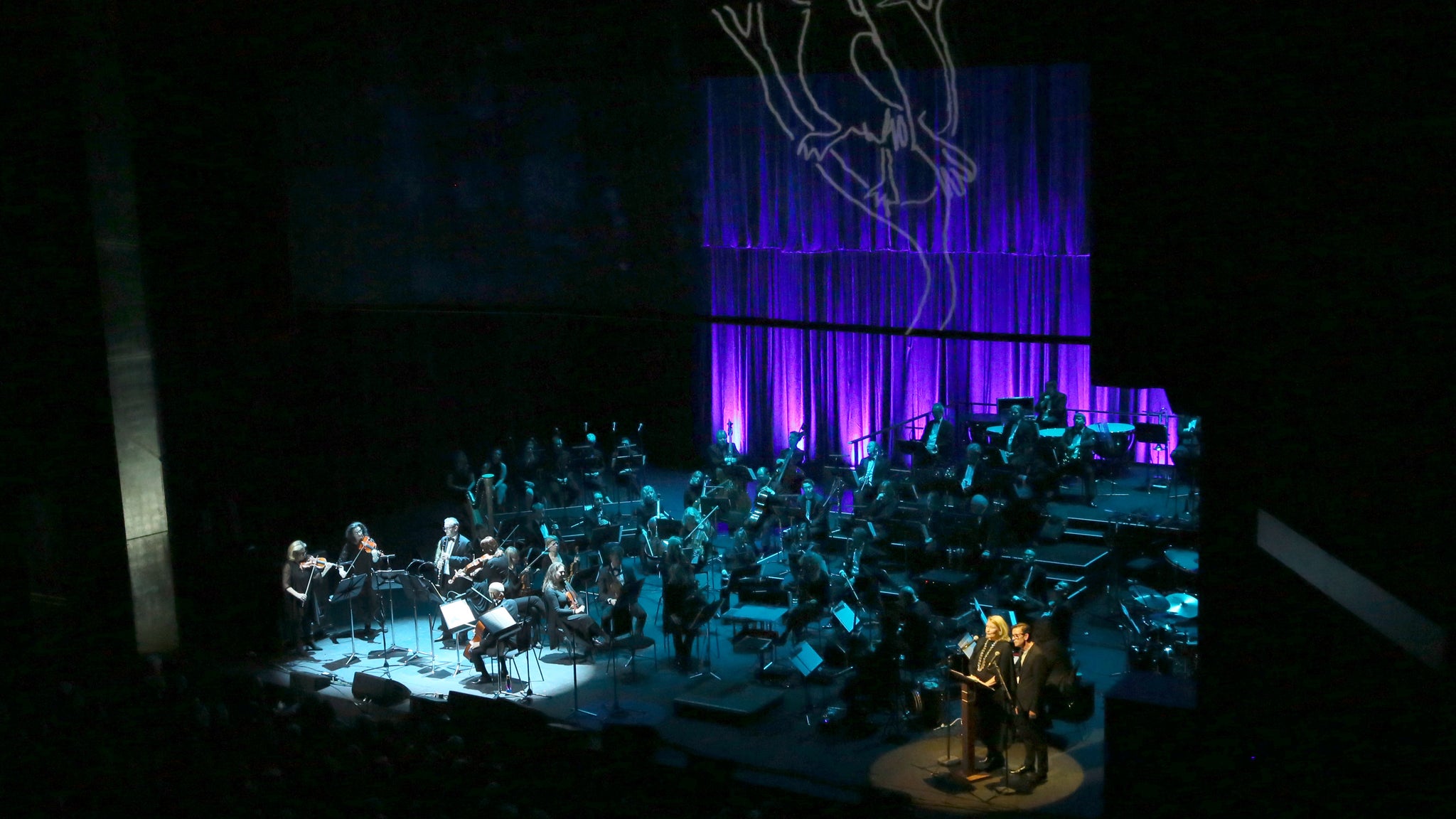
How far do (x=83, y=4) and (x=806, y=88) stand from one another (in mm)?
8413

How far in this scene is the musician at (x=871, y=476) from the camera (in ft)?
46.3

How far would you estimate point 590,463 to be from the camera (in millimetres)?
16484

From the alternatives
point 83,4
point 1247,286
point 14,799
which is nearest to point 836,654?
point 1247,286

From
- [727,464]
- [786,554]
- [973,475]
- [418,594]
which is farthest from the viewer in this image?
[727,464]

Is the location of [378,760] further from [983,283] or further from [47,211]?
[983,283]

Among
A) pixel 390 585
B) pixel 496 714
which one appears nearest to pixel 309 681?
pixel 390 585

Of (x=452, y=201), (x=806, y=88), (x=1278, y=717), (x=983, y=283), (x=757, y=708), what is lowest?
(x=757, y=708)

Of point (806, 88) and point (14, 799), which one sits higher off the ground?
point (806, 88)

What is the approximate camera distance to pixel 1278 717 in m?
7.12

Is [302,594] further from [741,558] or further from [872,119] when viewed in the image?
[872,119]

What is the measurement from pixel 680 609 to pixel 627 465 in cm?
494

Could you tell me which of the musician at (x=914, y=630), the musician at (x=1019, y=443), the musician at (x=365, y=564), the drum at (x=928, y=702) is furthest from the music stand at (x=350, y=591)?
the musician at (x=1019, y=443)

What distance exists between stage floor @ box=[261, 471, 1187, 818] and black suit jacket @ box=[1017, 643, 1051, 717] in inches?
26.7

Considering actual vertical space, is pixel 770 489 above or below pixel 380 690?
above
